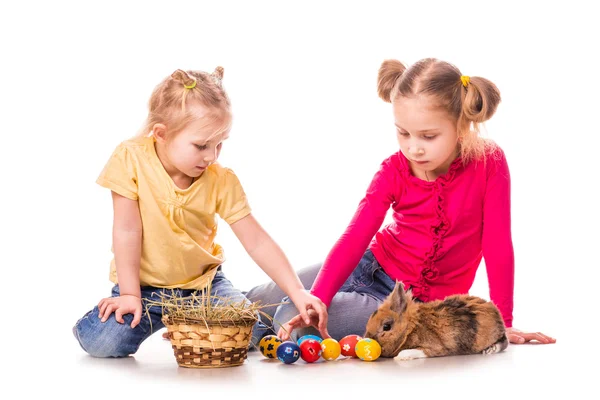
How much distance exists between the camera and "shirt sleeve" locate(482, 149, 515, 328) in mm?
3107

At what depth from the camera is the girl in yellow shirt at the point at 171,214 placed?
2.88 metres

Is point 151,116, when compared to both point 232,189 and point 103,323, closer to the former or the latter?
point 232,189

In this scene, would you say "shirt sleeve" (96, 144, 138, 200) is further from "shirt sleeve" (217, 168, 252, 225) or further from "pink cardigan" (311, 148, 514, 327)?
Result: "pink cardigan" (311, 148, 514, 327)

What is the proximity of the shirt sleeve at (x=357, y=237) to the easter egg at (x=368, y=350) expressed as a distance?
0.35m

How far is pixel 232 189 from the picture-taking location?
3.09 meters

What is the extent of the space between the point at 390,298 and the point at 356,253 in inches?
14.3

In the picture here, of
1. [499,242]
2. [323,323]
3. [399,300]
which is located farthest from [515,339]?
[323,323]

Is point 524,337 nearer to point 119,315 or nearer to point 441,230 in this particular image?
point 441,230

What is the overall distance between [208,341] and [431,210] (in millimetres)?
1025

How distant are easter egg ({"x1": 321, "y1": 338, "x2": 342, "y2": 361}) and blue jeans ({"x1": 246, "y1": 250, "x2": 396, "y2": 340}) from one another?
0.72 ft

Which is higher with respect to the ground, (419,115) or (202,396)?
(419,115)

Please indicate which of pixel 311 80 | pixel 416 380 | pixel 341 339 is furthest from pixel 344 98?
pixel 416 380

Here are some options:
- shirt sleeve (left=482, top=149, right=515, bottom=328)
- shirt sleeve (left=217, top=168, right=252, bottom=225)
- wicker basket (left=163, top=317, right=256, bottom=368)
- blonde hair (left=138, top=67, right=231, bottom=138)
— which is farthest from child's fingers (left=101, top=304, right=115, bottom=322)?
shirt sleeve (left=482, top=149, right=515, bottom=328)

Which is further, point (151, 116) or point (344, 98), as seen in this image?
point (344, 98)
